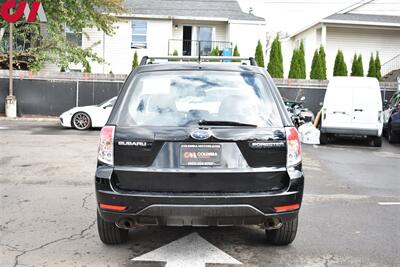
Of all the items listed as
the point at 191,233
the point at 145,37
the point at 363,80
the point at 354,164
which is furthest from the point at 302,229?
the point at 145,37

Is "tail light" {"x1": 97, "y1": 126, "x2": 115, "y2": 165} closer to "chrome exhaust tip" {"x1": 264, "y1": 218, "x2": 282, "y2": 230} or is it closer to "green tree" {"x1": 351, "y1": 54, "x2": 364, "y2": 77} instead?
"chrome exhaust tip" {"x1": 264, "y1": 218, "x2": 282, "y2": 230}

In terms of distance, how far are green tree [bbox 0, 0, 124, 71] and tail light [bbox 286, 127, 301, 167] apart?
17.6 metres

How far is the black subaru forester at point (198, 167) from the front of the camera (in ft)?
13.2

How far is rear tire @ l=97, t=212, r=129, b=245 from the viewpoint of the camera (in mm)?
4699

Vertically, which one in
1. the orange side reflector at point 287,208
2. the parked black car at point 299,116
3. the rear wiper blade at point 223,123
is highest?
the rear wiper blade at point 223,123

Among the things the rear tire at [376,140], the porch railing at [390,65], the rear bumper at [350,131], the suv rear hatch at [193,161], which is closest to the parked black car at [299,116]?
the rear bumper at [350,131]

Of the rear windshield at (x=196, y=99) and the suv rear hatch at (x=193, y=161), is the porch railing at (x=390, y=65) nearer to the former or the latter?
the rear windshield at (x=196, y=99)

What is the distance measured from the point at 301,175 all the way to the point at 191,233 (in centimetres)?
159

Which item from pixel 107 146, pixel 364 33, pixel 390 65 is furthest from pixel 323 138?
pixel 364 33

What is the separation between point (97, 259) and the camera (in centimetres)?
448

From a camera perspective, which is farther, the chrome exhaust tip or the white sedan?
the white sedan

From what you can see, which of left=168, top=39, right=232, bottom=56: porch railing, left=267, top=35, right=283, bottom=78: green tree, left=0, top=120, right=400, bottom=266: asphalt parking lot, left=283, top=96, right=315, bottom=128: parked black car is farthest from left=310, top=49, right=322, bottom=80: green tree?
left=0, top=120, right=400, bottom=266: asphalt parking lot

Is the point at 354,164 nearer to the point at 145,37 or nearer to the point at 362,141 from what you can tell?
the point at 362,141

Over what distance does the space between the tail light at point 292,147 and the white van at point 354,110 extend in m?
10.3
